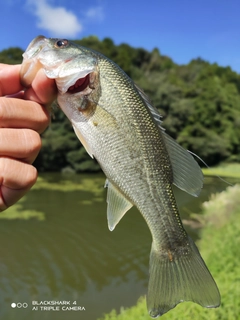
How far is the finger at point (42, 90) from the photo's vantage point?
1.65 meters

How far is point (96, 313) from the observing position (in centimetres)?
729

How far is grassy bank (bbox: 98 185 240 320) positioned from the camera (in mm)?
4352

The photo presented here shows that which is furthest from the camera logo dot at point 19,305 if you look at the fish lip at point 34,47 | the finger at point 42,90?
the fish lip at point 34,47

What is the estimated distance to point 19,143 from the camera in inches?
64.4

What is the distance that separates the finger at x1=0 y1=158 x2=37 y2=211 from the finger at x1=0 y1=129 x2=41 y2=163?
37 millimetres

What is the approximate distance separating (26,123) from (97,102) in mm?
371

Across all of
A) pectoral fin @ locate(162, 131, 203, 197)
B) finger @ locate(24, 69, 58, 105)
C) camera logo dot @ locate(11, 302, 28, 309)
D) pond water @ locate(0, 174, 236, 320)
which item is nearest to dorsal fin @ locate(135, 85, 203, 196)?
pectoral fin @ locate(162, 131, 203, 197)

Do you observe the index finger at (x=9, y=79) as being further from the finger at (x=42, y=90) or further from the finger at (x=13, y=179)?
the finger at (x=13, y=179)

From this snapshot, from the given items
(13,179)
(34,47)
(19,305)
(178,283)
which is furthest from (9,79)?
(19,305)

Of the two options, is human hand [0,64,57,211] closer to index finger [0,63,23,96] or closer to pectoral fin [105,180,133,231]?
index finger [0,63,23,96]

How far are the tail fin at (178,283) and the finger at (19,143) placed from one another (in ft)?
2.72

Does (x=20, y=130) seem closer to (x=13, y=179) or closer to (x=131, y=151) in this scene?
(x=13, y=179)

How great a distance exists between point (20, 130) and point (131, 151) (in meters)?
0.56

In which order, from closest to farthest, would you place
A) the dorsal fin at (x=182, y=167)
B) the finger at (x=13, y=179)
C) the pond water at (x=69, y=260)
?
the finger at (x=13, y=179), the dorsal fin at (x=182, y=167), the pond water at (x=69, y=260)
